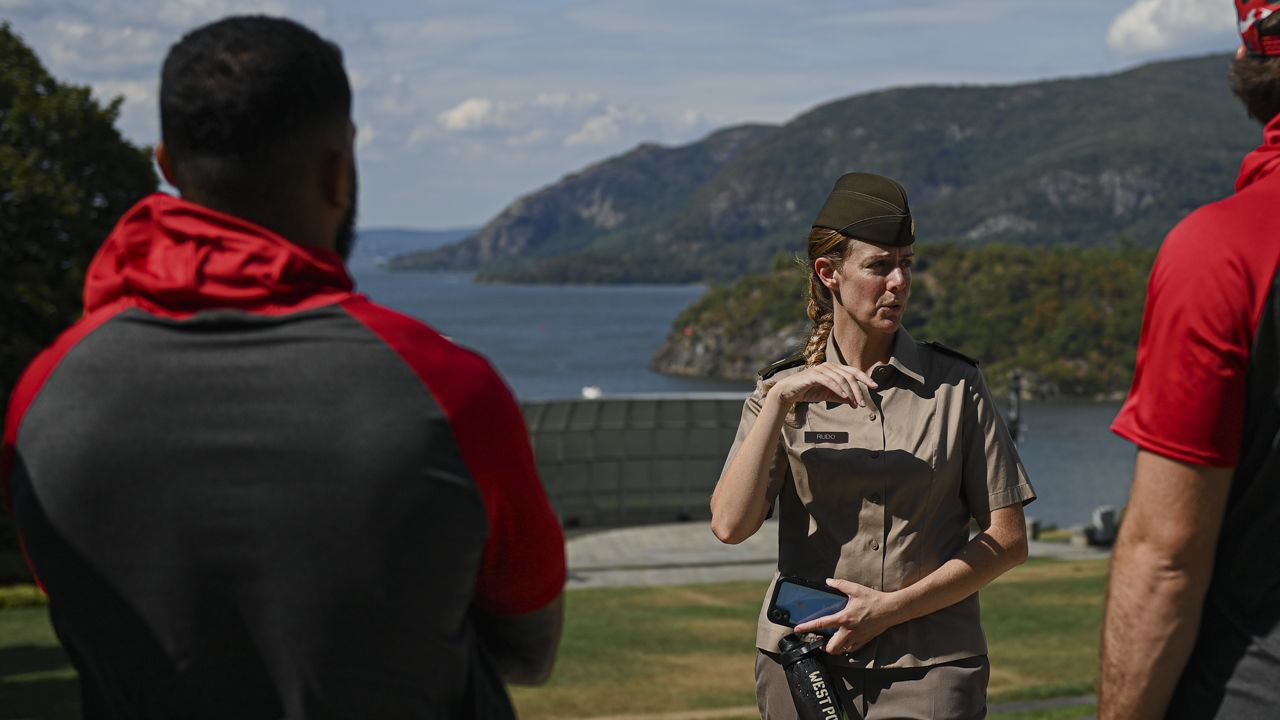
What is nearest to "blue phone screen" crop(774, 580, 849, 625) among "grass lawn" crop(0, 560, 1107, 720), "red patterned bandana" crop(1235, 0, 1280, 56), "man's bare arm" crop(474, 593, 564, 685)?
"man's bare arm" crop(474, 593, 564, 685)

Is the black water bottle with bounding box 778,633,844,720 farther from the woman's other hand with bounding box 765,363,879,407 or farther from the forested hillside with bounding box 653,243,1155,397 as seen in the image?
the forested hillside with bounding box 653,243,1155,397

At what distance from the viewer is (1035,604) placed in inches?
805

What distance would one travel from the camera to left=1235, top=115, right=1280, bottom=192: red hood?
2.19 metres

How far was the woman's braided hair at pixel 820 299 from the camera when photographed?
3514mm

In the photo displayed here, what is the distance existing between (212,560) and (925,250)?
134 meters

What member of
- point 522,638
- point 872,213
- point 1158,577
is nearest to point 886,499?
point 872,213

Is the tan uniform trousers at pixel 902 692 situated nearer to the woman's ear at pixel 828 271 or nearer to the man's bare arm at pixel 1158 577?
the woman's ear at pixel 828 271

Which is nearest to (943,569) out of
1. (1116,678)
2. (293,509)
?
(1116,678)

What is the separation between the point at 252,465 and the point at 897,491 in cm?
187

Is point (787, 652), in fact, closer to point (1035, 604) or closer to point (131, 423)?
point (131, 423)

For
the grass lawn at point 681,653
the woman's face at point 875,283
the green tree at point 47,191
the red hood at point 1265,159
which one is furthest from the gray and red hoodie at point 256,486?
the green tree at point 47,191

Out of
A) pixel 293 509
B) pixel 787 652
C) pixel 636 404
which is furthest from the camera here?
pixel 636 404

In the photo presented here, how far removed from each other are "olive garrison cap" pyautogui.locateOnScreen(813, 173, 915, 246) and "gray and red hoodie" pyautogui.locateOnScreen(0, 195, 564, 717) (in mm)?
1719

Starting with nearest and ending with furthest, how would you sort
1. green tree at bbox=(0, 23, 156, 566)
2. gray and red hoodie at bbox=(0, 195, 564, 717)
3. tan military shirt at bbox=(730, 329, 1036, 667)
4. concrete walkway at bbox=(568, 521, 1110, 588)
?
gray and red hoodie at bbox=(0, 195, 564, 717)
tan military shirt at bbox=(730, 329, 1036, 667)
green tree at bbox=(0, 23, 156, 566)
concrete walkway at bbox=(568, 521, 1110, 588)
